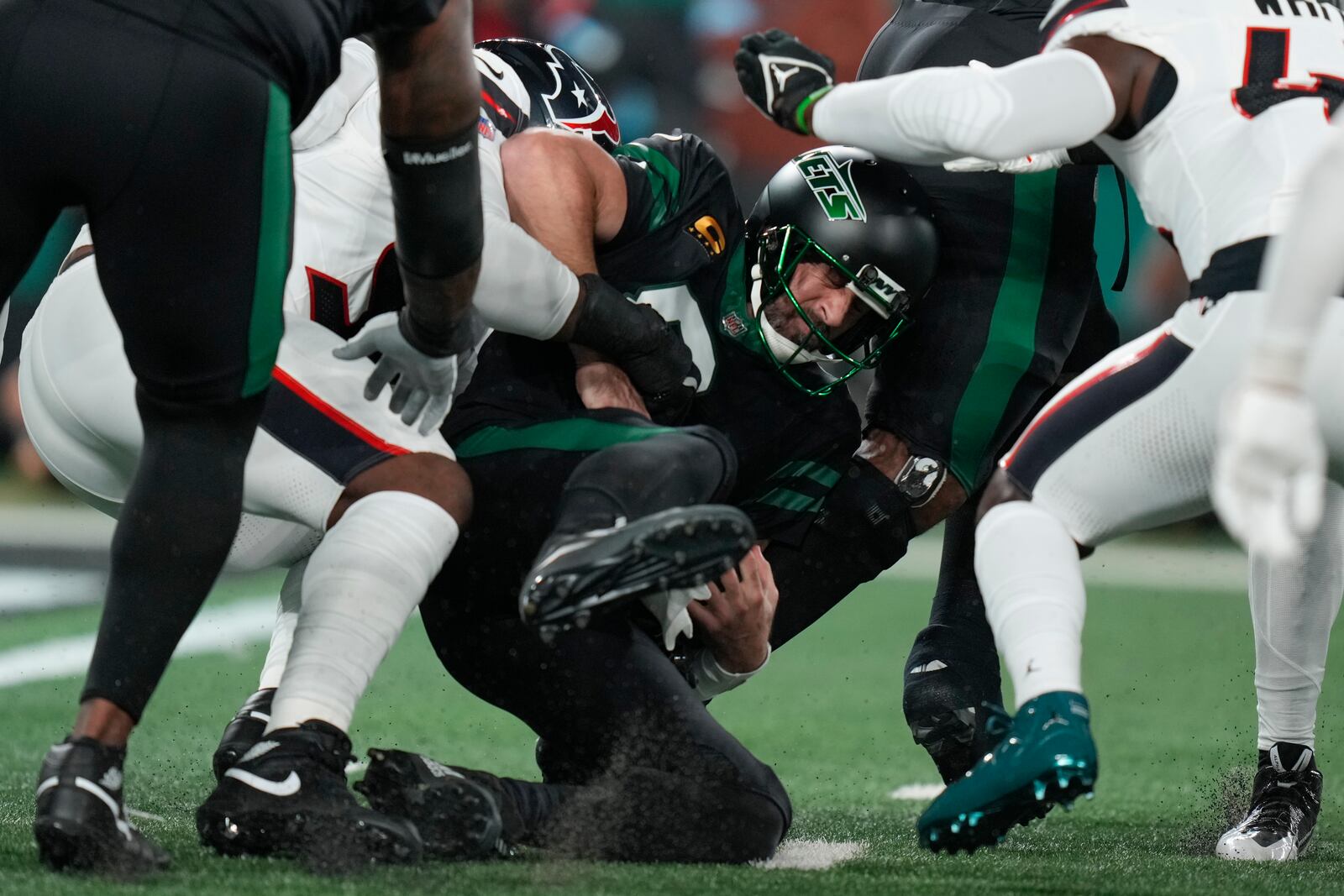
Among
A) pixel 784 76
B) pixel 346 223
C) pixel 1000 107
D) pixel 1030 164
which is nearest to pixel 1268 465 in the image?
pixel 1000 107

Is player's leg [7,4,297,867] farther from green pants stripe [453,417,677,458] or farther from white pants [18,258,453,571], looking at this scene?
green pants stripe [453,417,677,458]

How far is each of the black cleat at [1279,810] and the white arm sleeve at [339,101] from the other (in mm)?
1984

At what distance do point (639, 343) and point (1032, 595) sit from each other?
2.97 feet

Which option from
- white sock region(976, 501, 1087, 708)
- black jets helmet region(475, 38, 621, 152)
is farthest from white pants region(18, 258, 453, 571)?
white sock region(976, 501, 1087, 708)

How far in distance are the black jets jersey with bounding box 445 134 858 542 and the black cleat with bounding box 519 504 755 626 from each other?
82 cm

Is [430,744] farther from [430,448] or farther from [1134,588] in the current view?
[1134,588]

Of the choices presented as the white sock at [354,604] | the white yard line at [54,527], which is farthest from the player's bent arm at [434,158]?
the white yard line at [54,527]

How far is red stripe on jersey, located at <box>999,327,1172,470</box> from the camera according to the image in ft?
7.73

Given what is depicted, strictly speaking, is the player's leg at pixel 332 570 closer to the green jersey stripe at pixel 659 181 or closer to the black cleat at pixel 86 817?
the black cleat at pixel 86 817

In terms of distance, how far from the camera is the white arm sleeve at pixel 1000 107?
2.33m

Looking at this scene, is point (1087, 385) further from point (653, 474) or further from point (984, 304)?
point (984, 304)

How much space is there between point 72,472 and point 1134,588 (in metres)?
6.00

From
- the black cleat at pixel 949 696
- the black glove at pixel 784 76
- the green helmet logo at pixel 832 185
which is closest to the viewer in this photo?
the black glove at pixel 784 76

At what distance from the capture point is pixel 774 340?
312 centimetres
